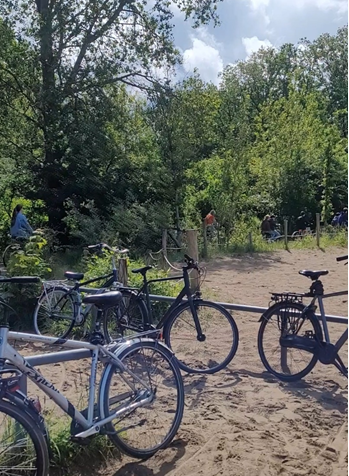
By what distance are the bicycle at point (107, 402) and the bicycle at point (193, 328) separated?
1.55 metres

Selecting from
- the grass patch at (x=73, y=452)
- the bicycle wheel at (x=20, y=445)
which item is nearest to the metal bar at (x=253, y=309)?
the grass patch at (x=73, y=452)

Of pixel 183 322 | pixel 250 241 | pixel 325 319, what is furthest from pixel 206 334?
pixel 250 241

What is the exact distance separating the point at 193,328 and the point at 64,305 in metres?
1.81

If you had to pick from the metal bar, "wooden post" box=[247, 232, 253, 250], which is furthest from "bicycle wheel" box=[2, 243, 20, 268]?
"wooden post" box=[247, 232, 253, 250]

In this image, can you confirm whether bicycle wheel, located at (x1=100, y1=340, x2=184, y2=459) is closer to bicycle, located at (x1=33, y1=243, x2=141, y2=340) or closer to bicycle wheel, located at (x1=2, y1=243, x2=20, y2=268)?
bicycle, located at (x1=33, y1=243, x2=141, y2=340)

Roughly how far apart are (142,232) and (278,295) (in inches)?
393

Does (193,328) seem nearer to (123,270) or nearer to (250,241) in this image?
(123,270)

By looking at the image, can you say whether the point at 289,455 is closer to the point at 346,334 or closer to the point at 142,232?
the point at 346,334

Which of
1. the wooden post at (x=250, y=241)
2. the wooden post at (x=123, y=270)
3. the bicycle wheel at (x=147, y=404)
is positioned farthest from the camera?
the wooden post at (x=250, y=241)

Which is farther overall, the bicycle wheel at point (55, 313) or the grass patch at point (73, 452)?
the bicycle wheel at point (55, 313)

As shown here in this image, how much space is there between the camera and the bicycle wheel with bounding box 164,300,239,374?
530cm

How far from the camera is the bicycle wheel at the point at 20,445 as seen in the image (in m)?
2.67

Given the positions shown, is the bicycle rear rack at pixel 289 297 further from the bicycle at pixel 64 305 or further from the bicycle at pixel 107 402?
the bicycle at pixel 64 305

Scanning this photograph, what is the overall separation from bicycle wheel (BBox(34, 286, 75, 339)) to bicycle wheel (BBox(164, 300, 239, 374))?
1.49 meters
